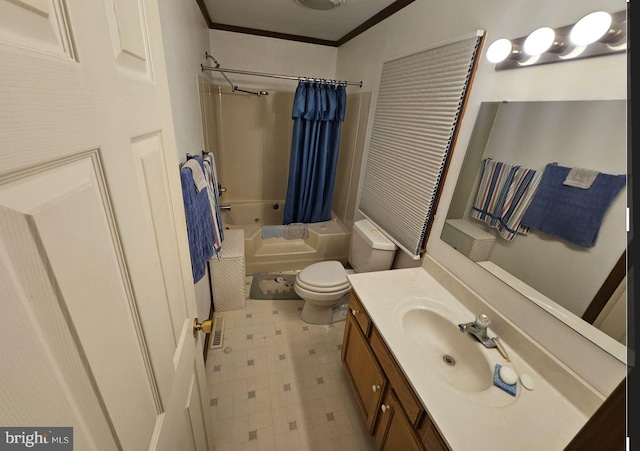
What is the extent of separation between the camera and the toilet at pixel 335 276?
1.86m

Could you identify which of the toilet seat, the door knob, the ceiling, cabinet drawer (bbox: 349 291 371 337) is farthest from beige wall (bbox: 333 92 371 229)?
the door knob

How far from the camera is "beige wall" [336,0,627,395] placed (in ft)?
2.65

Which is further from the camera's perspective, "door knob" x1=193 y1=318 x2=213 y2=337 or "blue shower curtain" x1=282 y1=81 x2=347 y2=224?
"blue shower curtain" x1=282 y1=81 x2=347 y2=224

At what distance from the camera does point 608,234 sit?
0.79 meters

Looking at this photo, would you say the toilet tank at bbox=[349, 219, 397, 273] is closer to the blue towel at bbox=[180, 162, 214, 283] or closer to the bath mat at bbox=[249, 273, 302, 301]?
the bath mat at bbox=[249, 273, 302, 301]

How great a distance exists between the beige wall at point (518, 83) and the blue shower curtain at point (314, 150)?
34.9 inches

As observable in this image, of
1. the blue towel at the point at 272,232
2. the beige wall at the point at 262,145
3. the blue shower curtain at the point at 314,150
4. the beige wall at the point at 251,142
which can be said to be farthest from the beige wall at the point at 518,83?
the beige wall at the point at 251,142

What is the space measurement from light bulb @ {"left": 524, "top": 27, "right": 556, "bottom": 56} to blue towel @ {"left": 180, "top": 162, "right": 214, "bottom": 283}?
1.51m

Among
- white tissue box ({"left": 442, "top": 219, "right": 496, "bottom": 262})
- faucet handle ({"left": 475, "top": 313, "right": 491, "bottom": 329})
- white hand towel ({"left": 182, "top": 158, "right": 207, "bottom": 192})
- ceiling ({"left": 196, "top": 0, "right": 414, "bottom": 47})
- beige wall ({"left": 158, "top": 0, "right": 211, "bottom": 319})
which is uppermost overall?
ceiling ({"left": 196, "top": 0, "right": 414, "bottom": 47})

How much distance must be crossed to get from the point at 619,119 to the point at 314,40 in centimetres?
272

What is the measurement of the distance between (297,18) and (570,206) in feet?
7.87

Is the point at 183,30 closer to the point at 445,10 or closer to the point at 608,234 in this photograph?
the point at 445,10

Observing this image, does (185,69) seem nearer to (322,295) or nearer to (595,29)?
(322,295)

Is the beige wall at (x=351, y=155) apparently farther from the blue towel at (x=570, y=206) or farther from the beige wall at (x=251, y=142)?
the blue towel at (x=570, y=206)
